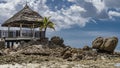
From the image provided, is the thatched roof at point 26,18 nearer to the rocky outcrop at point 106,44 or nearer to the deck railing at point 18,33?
the deck railing at point 18,33

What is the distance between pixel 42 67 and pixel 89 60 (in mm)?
7406

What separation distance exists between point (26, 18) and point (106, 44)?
10.9 m

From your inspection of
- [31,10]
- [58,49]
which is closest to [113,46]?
[58,49]

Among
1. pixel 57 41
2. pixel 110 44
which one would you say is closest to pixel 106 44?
pixel 110 44

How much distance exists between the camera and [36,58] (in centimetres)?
3597

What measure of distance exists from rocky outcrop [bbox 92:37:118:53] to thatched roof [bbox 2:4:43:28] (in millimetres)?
8428

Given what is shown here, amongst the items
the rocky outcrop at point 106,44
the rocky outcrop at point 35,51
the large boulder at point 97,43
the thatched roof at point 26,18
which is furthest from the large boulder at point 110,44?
the thatched roof at point 26,18

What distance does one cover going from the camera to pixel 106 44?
143ft

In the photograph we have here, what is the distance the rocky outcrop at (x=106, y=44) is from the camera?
142ft

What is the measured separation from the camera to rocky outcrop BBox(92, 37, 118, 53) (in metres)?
43.2

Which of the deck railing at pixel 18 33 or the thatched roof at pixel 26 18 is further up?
the thatched roof at pixel 26 18

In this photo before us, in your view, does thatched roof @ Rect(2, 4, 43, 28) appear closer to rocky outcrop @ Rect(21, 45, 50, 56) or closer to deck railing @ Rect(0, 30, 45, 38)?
deck railing @ Rect(0, 30, 45, 38)

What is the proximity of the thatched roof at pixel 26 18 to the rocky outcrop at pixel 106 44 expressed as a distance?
8.43 metres

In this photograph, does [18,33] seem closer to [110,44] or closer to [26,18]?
[26,18]
